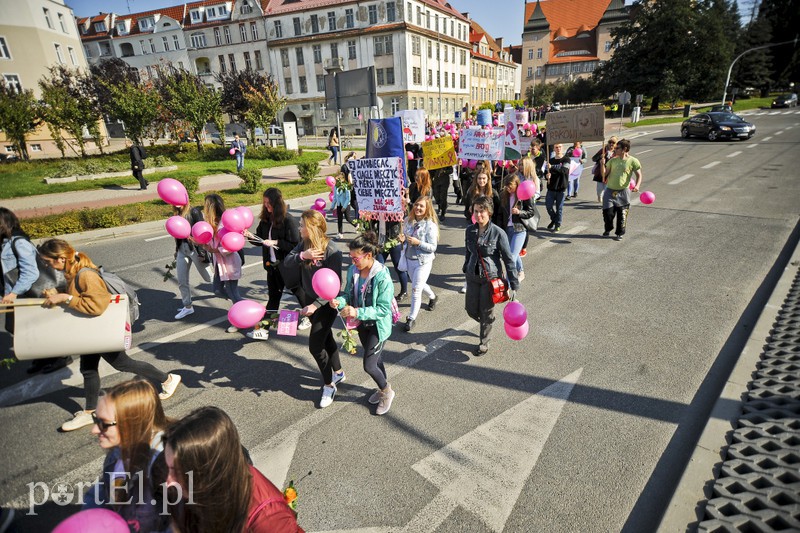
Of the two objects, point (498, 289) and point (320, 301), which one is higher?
point (320, 301)

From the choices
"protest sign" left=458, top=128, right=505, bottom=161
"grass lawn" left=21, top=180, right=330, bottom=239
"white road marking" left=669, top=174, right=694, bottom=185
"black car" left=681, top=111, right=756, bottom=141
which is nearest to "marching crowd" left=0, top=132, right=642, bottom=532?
"protest sign" left=458, top=128, right=505, bottom=161

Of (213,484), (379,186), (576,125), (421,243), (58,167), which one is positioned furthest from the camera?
(58,167)

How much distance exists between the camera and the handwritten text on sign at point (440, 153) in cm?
942

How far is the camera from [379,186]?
6078 mm

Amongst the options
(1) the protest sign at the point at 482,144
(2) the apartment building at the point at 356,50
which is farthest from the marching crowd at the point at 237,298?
(2) the apartment building at the point at 356,50

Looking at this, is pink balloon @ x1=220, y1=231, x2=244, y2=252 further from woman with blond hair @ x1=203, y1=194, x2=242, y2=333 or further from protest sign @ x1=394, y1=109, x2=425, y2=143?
protest sign @ x1=394, y1=109, x2=425, y2=143

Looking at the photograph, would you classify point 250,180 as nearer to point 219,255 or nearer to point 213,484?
point 219,255

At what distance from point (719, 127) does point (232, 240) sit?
29.5 meters

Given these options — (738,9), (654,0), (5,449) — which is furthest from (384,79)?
(738,9)

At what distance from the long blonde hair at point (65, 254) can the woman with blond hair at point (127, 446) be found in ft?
7.33

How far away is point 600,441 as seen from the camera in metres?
3.46

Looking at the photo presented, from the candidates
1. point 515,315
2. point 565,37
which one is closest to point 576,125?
point 515,315

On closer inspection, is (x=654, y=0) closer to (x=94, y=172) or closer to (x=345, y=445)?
(x=94, y=172)

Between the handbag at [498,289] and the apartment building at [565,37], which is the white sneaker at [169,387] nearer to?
the handbag at [498,289]
